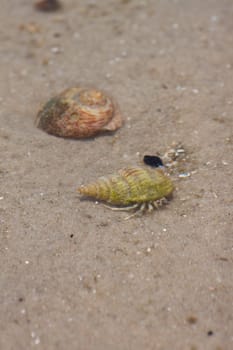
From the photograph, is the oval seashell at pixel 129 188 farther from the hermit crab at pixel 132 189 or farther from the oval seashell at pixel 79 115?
the oval seashell at pixel 79 115

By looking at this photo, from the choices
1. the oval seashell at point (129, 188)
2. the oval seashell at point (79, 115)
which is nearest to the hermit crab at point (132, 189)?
the oval seashell at point (129, 188)

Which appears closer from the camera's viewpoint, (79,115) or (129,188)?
(129,188)

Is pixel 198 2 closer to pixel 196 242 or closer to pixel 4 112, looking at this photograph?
pixel 4 112

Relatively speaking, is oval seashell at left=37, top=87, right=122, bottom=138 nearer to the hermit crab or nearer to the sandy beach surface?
the sandy beach surface

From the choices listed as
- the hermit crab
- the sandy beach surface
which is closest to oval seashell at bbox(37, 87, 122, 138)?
the sandy beach surface

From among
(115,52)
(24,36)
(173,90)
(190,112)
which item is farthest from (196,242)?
(24,36)

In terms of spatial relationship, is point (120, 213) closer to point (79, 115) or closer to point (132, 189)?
point (132, 189)

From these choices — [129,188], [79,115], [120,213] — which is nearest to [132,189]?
[129,188]
